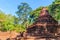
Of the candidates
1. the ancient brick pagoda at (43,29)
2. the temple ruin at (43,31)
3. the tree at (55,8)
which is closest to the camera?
the temple ruin at (43,31)

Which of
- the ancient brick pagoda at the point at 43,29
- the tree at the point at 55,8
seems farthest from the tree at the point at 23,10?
the ancient brick pagoda at the point at 43,29

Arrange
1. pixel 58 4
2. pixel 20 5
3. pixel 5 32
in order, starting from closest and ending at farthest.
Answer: pixel 5 32 → pixel 58 4 → pixel 20 5

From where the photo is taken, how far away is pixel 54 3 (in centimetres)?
4500

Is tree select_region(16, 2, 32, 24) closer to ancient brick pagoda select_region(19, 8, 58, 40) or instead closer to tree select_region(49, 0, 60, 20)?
tree select_region(49, 0, 60, 20)

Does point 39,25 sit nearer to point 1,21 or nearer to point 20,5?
point 1,21

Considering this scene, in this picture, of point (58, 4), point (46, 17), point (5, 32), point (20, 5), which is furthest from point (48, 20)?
point (20, 5)

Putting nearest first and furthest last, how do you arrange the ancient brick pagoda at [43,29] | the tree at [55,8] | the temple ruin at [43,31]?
1. the temple ruin at [43,31]
2. the ancient brick pagoda at [43,29]
3. the tree at [55,8]

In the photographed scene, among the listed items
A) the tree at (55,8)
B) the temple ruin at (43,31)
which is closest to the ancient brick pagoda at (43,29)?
the temple ruin at (43,31)

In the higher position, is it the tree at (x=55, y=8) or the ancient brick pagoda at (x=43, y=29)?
the tree at (x=55, y=8)

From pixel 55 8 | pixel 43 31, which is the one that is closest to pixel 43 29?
pixel 43 31

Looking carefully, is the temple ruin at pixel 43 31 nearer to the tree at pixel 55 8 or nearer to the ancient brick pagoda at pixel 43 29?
the ancient brick pagoda at pixel 43 29

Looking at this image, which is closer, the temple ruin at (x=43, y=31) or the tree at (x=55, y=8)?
the temple ruin at (x=43, y=31)

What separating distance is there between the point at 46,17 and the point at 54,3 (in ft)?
87.5

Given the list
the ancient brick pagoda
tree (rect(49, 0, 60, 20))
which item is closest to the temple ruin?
the ancient brick pagoda
